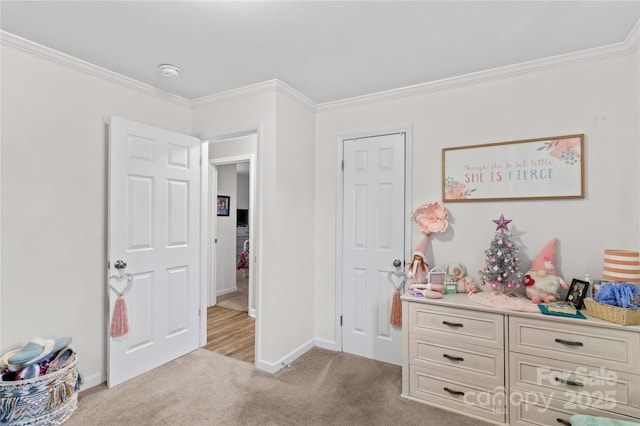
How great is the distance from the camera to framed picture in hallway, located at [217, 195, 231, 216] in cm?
509

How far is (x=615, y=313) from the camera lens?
1814 mm

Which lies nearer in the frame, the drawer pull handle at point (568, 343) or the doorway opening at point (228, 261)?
the drawer pull handle at point (568, 343)

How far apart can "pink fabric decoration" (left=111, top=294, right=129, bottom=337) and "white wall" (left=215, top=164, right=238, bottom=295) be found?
2.51 meters

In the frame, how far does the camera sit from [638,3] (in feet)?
5.72

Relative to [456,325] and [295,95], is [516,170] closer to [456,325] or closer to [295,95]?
[456,325]

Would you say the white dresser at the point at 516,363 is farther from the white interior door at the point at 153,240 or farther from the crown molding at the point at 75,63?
the crown molding at the point at 75,63

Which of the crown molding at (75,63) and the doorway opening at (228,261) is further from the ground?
the crown molding at (75,63)

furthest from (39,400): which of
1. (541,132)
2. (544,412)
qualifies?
(541,132)

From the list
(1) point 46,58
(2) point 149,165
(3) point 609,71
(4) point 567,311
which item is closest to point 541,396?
(4) point 567,311

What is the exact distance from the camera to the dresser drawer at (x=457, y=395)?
2.10 meters

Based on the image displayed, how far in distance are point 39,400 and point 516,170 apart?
348cm

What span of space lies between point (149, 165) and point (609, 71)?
347cm

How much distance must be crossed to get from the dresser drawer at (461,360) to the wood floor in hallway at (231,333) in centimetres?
147

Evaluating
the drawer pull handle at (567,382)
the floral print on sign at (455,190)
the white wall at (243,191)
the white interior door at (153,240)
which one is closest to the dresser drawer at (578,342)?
the drawer pull handle at (567,382)
